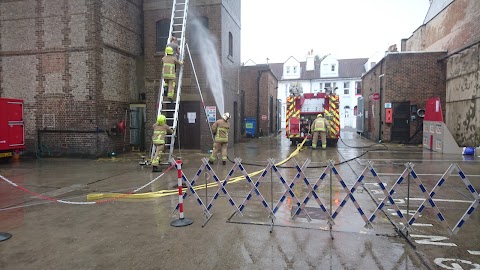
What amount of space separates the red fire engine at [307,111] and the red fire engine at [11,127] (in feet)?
38.7

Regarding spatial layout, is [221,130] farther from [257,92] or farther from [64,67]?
[257,92]

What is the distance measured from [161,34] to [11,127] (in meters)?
7.21

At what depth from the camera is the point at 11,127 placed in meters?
12.4

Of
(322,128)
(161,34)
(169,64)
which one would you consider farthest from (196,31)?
(322,128)

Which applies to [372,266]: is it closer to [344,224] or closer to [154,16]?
[344,224]

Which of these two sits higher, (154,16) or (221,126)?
(154,16)

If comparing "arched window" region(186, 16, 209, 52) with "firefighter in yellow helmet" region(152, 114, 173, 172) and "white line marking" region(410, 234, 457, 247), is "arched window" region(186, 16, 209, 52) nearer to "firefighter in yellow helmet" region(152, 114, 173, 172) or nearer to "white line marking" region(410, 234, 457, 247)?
"firefighter in yellow helmet" region(152, 114, 173, 172)

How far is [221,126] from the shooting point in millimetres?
11133

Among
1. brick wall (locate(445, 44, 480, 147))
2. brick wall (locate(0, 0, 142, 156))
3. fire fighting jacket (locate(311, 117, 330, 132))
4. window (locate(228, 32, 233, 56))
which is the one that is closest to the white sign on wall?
window (locate(228, 32, 233, 56))

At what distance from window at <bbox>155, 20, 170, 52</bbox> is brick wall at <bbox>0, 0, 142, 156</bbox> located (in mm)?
1800

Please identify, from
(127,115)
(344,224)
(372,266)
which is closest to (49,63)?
(127,115)

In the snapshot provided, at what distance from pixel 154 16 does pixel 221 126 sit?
755 centimetres

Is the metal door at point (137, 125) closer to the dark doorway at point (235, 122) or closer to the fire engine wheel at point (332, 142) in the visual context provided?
the dark doorway at point (235, 122)

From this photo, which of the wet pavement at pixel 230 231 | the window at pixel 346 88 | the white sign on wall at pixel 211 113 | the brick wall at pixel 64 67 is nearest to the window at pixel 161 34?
the brick wall at pixel 64 67
